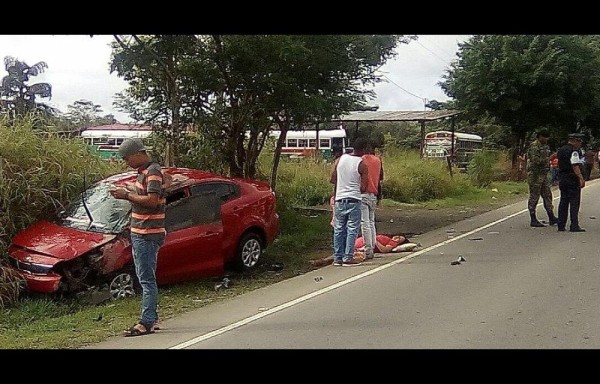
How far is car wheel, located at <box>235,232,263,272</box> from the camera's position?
35.4 feet

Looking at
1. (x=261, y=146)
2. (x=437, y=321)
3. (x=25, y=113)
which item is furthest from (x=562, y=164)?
(x=25, y=113)

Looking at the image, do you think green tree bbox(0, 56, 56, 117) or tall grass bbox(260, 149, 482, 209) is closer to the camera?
green tree bbox(0, 56, 56, 117)

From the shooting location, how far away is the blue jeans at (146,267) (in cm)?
720

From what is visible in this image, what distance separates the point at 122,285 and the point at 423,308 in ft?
11.9

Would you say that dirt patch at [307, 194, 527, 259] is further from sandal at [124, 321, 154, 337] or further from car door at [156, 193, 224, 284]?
sandal at [124, 321, 154, 337]

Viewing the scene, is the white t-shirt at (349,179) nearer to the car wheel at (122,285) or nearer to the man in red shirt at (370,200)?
the man in red shirt at (370,200)

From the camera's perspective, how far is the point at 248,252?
1095 centimetres

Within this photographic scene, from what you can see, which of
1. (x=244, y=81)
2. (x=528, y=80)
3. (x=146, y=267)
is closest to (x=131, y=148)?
(x=146, y=267)

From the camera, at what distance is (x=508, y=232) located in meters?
14.5

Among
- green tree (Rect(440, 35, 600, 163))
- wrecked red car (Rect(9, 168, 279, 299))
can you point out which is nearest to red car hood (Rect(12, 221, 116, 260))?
wrecked red car (Rect(9, 168, 279, 299))

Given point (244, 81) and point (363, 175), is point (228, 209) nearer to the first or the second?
point (363, 175)

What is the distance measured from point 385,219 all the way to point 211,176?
7.75 m
